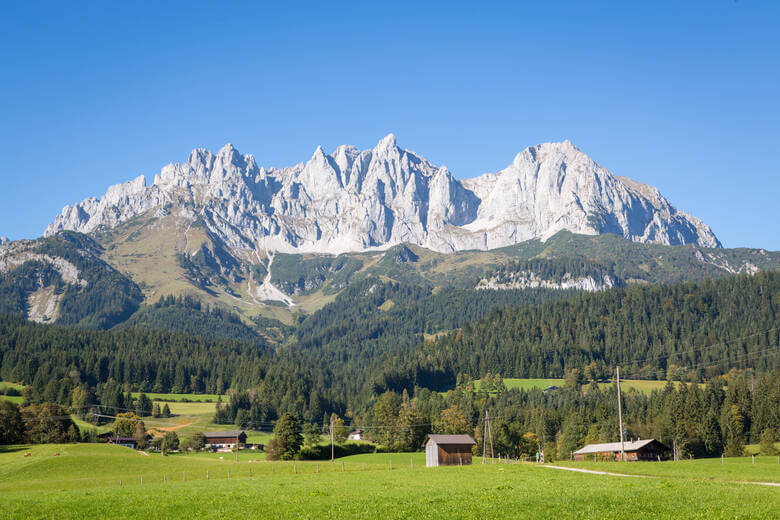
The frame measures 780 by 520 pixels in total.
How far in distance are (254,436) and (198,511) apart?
15518cm

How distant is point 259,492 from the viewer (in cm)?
4994

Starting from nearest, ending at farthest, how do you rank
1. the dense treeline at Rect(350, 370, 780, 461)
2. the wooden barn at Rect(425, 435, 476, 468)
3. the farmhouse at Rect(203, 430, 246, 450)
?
the wooden barn at Rect(425, 435, 476, 468) < the dense treeline at Rect(350, 370, 780, 461) < the farmhouse at Rect(203, 430, 246, 450)

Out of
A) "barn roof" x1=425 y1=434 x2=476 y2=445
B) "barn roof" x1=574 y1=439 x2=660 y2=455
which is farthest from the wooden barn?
"barn roof" x1=574 y1=439 x2=660 y2=455

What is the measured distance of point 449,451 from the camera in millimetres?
102250

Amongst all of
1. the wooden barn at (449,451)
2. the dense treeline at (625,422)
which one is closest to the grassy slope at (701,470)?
the wooden barn at (449,451)

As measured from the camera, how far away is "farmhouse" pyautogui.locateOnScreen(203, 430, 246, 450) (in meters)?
166

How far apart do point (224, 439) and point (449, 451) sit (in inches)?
3345

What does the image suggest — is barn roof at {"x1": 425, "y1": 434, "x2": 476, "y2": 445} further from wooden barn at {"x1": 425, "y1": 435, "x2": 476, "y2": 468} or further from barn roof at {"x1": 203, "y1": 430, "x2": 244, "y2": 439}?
barn roof at {"x1": 203, "y1": 430, "x2": 244, "y2": 439}

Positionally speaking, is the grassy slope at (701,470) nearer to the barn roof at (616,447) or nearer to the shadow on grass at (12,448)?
the barn roof at (616,447)

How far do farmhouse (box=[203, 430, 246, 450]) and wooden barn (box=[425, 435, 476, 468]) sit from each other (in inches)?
3006

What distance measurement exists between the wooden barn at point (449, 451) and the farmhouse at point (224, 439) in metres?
76.3

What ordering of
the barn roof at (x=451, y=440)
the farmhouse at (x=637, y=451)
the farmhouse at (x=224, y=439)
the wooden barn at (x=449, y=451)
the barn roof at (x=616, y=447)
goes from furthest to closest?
the farmhouse at (x=224, y=439) < the farmhouse at (x=637, y=451) < the barn roof at (x=616, y=447) < the barn roof at (x=451, y=440) < the wooden barn at (x=449, y=451)

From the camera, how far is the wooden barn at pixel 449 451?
101438mm

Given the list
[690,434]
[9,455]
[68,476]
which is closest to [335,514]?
[68,476]
